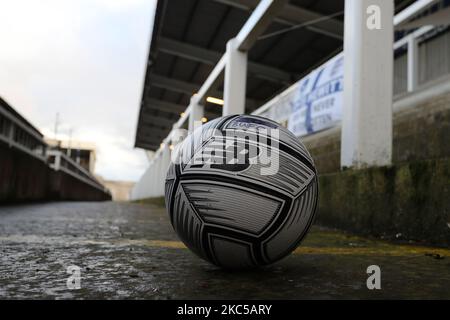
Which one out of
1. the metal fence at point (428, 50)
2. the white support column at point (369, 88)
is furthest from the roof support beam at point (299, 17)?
the white support column at point (369, 88)

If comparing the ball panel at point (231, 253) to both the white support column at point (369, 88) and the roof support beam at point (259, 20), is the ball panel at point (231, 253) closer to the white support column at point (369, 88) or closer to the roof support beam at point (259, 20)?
the white support column at point (369, 88)

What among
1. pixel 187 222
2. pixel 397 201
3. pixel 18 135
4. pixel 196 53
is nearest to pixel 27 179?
pixel 18 135

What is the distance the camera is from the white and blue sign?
7.01 meters

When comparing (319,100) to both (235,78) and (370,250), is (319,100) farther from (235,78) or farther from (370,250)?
(370,250)

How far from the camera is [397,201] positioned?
3635mm

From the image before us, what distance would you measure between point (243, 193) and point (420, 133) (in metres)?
5.37

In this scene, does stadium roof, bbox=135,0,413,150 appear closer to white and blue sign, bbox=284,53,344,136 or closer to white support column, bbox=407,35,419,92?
white support column, bbox=407,35,419,92

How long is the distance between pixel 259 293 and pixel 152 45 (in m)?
15.0

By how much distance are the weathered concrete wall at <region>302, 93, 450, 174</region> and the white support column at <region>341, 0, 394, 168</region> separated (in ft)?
5.59

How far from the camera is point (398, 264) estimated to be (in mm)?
2385

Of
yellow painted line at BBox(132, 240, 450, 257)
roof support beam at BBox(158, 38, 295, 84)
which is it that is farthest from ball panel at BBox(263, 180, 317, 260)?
roof support beam at BBox(158, 38, 295, 84)

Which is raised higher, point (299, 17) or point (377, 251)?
point (299, 17)
